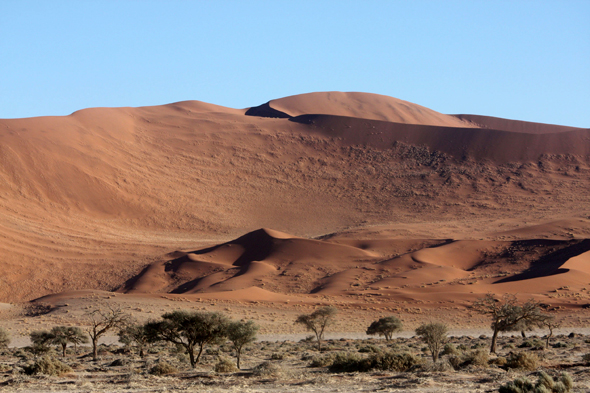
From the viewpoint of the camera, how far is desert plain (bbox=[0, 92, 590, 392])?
125 ft

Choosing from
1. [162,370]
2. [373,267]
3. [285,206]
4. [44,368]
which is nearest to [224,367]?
[162,370]

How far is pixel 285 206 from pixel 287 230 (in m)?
8.41

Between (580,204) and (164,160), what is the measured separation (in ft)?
208

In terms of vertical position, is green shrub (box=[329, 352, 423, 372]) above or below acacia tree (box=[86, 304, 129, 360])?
above

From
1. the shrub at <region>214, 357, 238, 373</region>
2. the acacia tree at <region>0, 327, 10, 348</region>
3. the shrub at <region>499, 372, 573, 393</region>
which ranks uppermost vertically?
the shrub at <region>499, 372, 573, 393</region>

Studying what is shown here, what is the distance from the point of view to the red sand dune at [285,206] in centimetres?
5697

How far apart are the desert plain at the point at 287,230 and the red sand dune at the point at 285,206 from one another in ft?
0.95

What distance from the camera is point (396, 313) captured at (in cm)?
4244

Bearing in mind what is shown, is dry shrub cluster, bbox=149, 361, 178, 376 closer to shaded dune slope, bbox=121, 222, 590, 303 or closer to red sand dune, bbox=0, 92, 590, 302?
shaded dune slope, bbox=121, 222, 590, 303

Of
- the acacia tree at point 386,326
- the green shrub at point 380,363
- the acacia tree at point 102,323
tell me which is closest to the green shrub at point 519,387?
the green shrub at point 380,363

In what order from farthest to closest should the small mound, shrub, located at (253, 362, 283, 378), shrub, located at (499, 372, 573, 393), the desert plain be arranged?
the small mound → the desert plain → shrub, located at (253, 362, 283, 378) → shrub, located at (499, 372, 573, 393)

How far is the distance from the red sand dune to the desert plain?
11.4 inches

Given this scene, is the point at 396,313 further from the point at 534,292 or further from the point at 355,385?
the point at 355,385

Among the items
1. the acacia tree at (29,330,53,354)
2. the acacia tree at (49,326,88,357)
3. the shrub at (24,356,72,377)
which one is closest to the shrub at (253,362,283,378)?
the shrub at (24,356,72,377)
